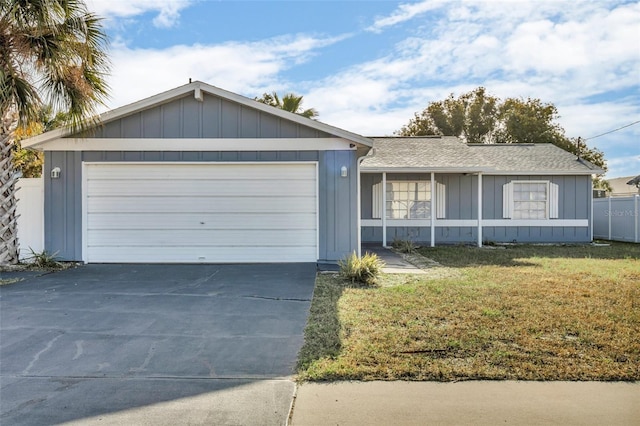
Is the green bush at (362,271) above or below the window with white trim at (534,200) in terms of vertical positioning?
below

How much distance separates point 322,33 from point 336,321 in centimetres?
867

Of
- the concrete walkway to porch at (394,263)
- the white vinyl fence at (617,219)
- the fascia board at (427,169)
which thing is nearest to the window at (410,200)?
the fascia board at (427,169)

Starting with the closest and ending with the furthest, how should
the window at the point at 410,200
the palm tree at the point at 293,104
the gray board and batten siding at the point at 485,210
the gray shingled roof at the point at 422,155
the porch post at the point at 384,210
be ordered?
the gray shingled roof at the point at 422,155
the porch post at the point at 384,210
the gray board and batten siding at the point at 485,210
the window at the point at 410,200
the palm tree at the point at 293,104

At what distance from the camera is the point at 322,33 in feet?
35.8

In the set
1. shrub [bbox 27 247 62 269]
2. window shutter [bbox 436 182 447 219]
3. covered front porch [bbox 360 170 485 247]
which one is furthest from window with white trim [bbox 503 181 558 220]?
shrub [bbox 27 247 62 269]

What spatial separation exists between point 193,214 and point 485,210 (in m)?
10.1

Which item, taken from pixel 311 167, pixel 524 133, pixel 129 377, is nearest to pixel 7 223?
pixel 311 167

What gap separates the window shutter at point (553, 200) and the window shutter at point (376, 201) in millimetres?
6127

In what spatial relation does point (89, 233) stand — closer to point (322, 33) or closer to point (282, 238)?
point (282, 238)

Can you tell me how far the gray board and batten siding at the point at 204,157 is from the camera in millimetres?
8867

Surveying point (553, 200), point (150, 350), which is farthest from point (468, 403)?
point (553, 200)

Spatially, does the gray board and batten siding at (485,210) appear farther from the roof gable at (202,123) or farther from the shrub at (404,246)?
the roof gable at (202,123)

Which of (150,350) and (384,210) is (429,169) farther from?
(150,350)

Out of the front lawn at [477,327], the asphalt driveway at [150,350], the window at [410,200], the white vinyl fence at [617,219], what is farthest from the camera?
the white vinyl fence at [617,219]
